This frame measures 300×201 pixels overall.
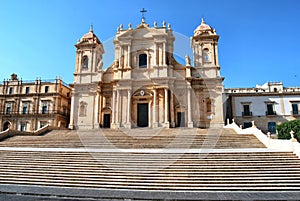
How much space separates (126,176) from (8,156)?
7886 mm

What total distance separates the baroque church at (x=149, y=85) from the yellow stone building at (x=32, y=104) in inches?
258

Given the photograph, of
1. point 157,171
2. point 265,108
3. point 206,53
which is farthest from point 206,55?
point 157,171

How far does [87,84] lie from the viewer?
2772 centimetres

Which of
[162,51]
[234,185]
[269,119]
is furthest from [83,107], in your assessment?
[269,119]

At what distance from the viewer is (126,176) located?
9.61 meters

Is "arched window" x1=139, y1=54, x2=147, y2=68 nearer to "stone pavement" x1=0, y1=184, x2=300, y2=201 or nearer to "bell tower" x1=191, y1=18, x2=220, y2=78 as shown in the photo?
"bell tower" x1=191, y1=18, x2=220, y2=78

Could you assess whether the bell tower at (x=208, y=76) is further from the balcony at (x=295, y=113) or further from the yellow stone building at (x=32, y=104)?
the yellow stone building at (x=32, y=104)

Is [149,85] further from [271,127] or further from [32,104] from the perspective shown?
[32,104]

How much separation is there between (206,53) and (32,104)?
25950mm

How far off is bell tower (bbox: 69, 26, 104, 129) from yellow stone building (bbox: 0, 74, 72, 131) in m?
6.35

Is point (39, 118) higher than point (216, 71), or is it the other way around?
point (216, 71)

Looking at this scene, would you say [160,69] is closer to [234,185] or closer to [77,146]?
[77,146]

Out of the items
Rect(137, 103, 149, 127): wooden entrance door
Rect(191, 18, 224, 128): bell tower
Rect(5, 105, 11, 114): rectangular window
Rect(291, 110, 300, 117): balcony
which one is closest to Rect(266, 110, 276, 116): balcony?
Rect(291, 110, 300, 117): balcony

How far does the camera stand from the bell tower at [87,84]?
26808 mm
